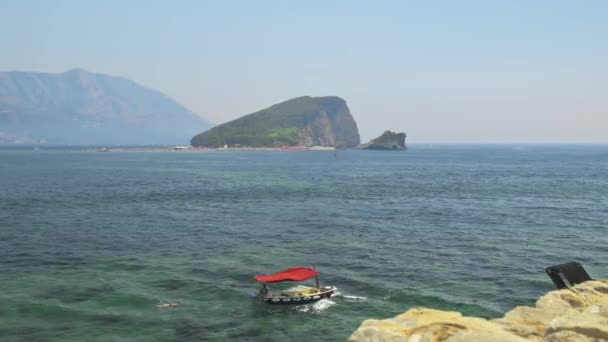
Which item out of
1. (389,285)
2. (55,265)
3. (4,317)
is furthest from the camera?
(55,265)

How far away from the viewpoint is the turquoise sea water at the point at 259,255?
112 ft

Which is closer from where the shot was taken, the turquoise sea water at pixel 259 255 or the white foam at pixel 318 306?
the turquoise sea water at pixel 259 255

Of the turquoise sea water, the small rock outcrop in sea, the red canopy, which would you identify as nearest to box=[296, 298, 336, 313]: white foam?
the turquoise sea water

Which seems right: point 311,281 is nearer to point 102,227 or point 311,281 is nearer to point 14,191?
point 102,227

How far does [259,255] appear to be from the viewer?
2050 inches

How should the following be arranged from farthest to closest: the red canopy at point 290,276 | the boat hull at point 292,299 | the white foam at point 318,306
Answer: the red canopy at point 290,276, the boat hull at point 292,299, the white foam at point 318,306

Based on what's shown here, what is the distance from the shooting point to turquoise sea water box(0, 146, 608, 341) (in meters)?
34.1

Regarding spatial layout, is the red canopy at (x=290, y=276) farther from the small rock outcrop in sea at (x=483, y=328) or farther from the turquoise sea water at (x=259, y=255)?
the small rock outcrop in sea at (x=483, y=328)

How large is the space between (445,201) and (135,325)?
74.1m

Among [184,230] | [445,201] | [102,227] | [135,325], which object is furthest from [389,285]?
[445,201]

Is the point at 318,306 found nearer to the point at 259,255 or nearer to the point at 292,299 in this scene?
the point at 292,299

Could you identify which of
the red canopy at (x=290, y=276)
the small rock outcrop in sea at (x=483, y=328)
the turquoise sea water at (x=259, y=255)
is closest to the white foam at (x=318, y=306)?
the turquoise sea water at (x=259, y=255)

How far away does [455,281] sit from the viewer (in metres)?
42.8

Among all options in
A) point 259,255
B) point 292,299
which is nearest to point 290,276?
point 292,299
